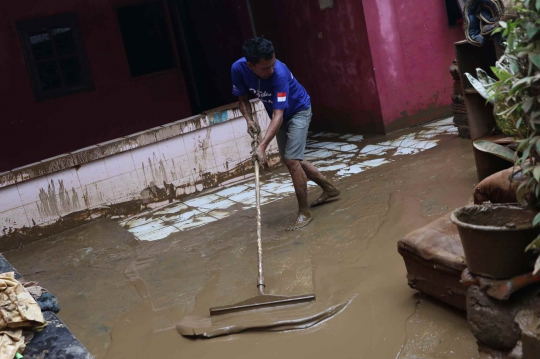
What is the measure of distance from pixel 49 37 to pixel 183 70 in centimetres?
280

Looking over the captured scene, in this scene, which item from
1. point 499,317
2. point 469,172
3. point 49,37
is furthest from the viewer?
point 49,37

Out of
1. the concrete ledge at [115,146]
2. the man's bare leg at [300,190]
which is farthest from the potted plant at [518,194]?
the concrete ledge at [115,146]

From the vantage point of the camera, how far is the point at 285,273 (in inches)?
163

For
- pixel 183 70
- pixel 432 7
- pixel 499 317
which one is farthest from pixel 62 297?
pixel 183 70

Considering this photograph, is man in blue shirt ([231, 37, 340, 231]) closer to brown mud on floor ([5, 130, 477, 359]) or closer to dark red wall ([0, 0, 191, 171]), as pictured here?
brown mud on floor ([5, 130, 477, 359])

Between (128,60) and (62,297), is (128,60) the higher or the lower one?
the higher one

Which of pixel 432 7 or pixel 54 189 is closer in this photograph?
pixel 54 189

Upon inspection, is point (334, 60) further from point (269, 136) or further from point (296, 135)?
point (269, 136)

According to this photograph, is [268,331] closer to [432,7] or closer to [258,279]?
[258,279]

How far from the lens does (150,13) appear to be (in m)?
9.81

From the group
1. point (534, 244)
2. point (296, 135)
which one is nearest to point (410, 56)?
point (296, 135)

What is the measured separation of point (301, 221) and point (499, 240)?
108 inches

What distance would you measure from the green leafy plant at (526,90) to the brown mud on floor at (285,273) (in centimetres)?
87

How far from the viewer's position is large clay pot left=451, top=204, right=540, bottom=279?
96.1 inches
